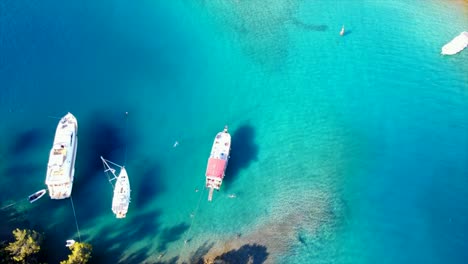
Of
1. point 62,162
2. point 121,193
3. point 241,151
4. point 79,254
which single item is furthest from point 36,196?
point 241,151

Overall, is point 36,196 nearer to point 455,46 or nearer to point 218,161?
point 218,161

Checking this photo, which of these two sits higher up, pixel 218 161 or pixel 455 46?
pixel 218 161

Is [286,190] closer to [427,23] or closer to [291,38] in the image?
[291,38]

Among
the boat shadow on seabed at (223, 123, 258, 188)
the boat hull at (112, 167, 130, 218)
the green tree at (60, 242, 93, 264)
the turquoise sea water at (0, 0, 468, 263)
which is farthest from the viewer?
the boat shadow on seabed at (223, 123, 258, 188)

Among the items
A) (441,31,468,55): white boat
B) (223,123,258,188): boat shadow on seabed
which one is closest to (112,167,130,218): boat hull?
(223,123,258,188): boat shadow on seabed

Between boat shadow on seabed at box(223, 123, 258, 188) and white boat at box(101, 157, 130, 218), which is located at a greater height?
white boat at box(101, 157, 130, 218)

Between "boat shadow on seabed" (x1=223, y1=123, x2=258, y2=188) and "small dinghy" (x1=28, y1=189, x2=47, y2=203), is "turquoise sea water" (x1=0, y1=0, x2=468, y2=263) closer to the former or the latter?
"boat shadow on seabed" (x1=223, y1=123, x2=258, y2=188)
